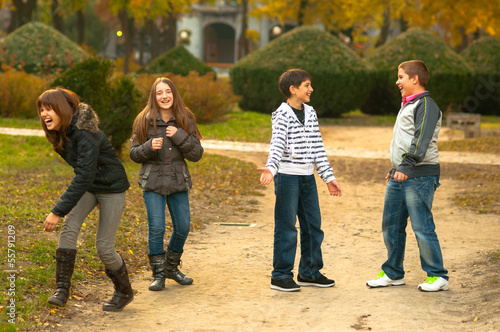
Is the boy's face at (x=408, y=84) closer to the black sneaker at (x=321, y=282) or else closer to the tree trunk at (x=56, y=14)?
the black sneaker at (x=321, y=282)

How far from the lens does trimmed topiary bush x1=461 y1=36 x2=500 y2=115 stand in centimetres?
2616

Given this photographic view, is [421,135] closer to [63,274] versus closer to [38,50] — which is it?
[63,274]

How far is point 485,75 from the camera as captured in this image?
26.3 m

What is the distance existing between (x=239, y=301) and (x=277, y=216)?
765mm

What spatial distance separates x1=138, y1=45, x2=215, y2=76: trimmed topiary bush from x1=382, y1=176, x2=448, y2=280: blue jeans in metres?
21.4

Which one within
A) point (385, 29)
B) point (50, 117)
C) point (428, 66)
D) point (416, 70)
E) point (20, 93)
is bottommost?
point (50, 117)

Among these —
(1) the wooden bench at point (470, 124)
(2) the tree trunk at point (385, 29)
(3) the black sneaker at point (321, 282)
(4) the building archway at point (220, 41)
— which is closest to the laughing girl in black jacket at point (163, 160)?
(3) the black sneaker at point (321, 282)

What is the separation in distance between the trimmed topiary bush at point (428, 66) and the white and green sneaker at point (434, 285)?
19.1 m

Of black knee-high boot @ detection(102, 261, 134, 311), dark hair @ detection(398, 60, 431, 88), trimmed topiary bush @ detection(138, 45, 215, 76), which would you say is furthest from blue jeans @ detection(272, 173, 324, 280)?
trimmed topiary bush @ detection(138, 45, 215, 76)

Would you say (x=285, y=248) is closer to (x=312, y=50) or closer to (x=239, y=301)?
(x=239, y=301)

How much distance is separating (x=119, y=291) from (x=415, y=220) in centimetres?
243

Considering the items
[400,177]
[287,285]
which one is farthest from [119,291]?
[400,177]

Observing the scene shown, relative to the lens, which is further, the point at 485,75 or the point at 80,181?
the point at 485,75

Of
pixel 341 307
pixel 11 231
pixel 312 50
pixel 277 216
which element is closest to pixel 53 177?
pixel 11 231
